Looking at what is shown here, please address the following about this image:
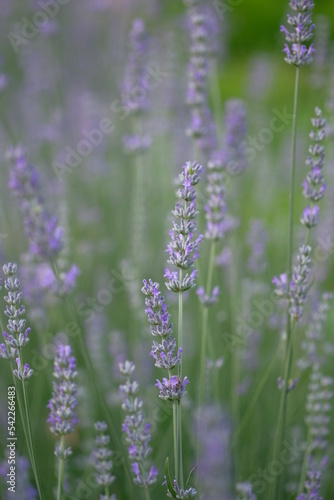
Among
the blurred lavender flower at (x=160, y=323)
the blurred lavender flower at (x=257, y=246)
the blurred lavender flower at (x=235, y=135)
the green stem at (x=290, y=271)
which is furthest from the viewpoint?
the blurred lavender flower at (x=257, y=246)

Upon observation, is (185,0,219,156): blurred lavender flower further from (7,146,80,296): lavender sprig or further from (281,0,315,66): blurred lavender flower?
(7,146,80,296): lavender sprig

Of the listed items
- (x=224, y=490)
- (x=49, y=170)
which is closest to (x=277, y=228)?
(x=49, y=170)

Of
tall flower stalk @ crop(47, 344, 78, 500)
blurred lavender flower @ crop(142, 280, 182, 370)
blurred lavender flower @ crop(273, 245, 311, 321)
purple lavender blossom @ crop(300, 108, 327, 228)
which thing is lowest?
tall flower stalk @ crop(47, 344, 78, 500)

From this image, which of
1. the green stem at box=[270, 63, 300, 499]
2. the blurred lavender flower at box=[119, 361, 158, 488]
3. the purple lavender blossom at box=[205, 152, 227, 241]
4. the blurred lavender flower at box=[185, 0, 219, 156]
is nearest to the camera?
the blurred lavender flower at box=[119, 361, 158, 488]

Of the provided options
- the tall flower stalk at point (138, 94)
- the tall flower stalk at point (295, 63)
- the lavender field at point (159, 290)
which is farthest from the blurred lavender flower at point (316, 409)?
the tall flower stalk at point (138, 94)

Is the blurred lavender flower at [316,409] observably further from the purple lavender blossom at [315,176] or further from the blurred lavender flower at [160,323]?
the blurred lavender flower at [160,323]

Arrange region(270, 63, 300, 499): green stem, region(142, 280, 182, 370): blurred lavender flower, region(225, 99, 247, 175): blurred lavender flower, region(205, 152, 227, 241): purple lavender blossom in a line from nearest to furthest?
region(142, 280, 182, 370): blurred lavender flower < region(270, 63, 300, 499): green stem < region(205, 152, 227, 241): purple lavender blossom < region(225, 99, 247, 175): blurred lavender flower

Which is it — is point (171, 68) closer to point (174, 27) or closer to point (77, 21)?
point (174, 27)

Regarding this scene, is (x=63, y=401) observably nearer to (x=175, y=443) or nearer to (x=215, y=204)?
(x=175, y=443)

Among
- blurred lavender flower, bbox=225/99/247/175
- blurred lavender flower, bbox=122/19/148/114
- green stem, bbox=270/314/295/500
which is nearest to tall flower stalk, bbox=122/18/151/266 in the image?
blurred lavender flower, bbox=122/19/148/114
